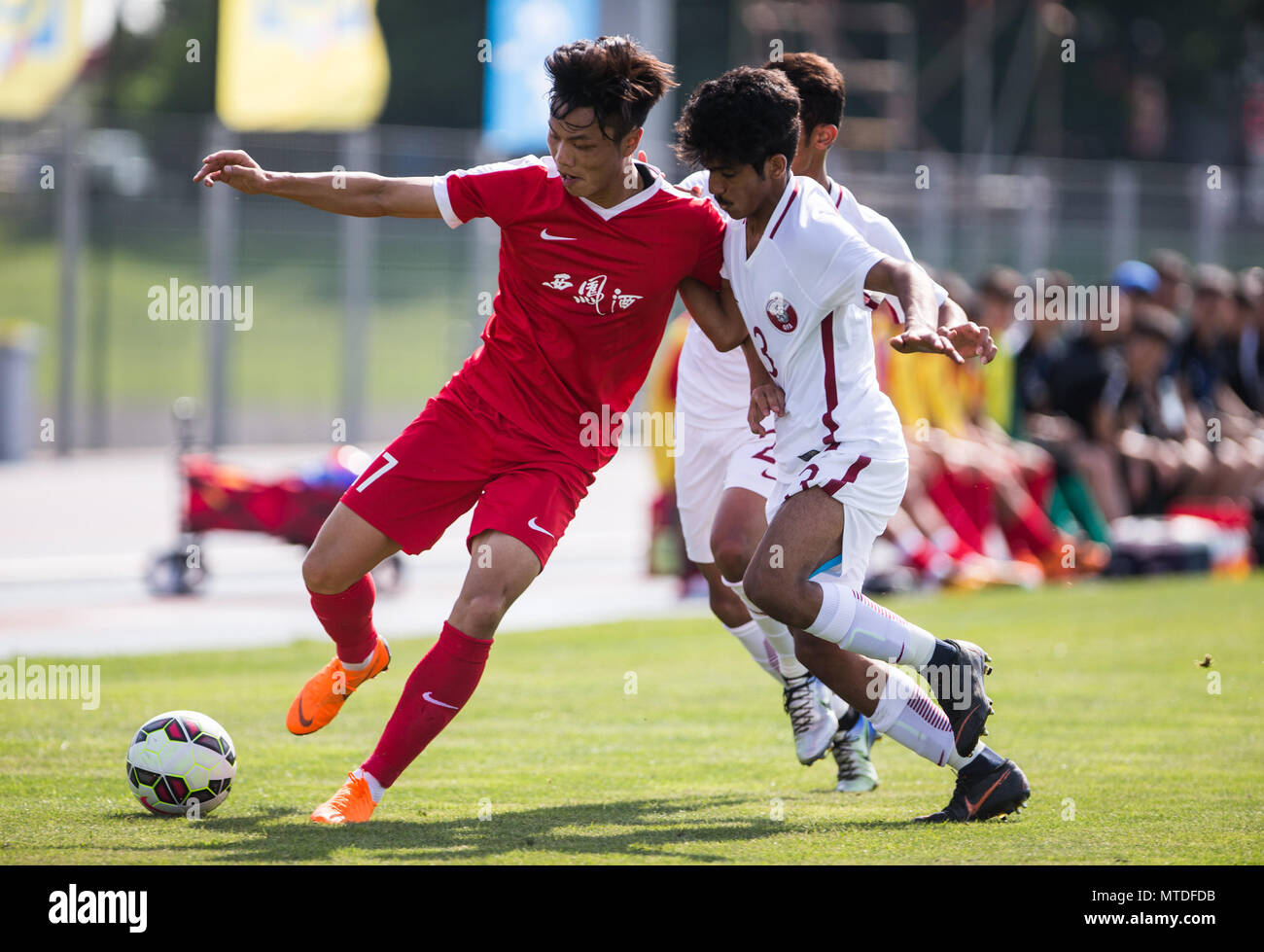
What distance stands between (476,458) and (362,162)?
45.4 feet

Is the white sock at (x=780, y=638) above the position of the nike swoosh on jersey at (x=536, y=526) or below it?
below

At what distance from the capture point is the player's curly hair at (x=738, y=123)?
4809 mm

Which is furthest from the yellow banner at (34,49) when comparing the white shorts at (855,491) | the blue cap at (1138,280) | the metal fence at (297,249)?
the white shorts at (855,491)

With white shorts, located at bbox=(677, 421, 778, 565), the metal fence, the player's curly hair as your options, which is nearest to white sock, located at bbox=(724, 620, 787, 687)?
white shorts, located at bbox=(677, 421, 778, 565)

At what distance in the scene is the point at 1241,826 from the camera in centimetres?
502

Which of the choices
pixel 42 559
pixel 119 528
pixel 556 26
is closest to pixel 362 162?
pixel 556 26

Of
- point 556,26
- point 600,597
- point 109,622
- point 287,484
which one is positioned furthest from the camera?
point 556,26

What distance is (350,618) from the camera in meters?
5.59

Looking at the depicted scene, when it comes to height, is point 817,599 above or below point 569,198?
below

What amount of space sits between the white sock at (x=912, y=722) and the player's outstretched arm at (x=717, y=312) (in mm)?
1175

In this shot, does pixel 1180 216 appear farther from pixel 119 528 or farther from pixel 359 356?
pixel 119 528

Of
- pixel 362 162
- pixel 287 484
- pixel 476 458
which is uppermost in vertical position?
pixel 362 162

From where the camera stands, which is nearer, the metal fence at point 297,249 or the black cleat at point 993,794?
the black cleat at point 993,794

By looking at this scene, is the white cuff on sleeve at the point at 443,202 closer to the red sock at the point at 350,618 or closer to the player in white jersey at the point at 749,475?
the player in white jersey at the point at 749,475
